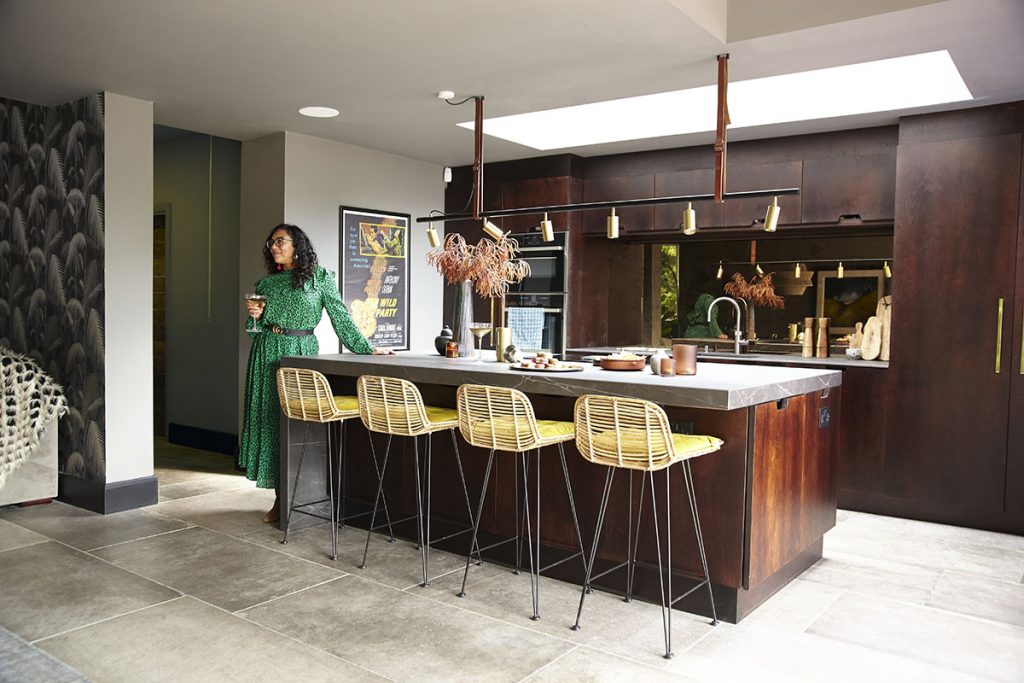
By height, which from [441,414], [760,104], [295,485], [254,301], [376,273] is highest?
[760,104]

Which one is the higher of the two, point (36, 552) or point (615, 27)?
point (615, 27)

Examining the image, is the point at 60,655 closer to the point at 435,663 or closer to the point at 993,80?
the point at 435,663

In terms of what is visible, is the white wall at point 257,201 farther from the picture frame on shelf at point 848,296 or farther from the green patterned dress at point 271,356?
the picture frame on shelf at point 848,296

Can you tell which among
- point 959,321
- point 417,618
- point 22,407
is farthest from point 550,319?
point 22,407

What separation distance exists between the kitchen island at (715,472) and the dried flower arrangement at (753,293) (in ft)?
6.79

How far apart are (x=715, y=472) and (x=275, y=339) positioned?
271cm

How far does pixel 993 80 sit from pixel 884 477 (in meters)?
2.41

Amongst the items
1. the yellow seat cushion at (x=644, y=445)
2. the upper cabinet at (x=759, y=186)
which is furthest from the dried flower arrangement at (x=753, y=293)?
the yellow seat cushion at (x=644, y=445)

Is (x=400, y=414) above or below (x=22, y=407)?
above

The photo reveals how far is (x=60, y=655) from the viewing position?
2928mm

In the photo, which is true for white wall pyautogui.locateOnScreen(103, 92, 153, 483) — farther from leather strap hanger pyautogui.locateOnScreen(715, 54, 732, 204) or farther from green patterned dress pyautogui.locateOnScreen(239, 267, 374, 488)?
leather strap hanger pyautogui.locateOnScreen(715, 54, 732, 204)

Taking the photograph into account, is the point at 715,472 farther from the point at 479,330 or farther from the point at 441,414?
the point at 479,330

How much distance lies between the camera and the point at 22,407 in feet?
16.1

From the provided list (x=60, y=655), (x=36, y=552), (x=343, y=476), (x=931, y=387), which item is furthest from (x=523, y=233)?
(x=60, y=655)
